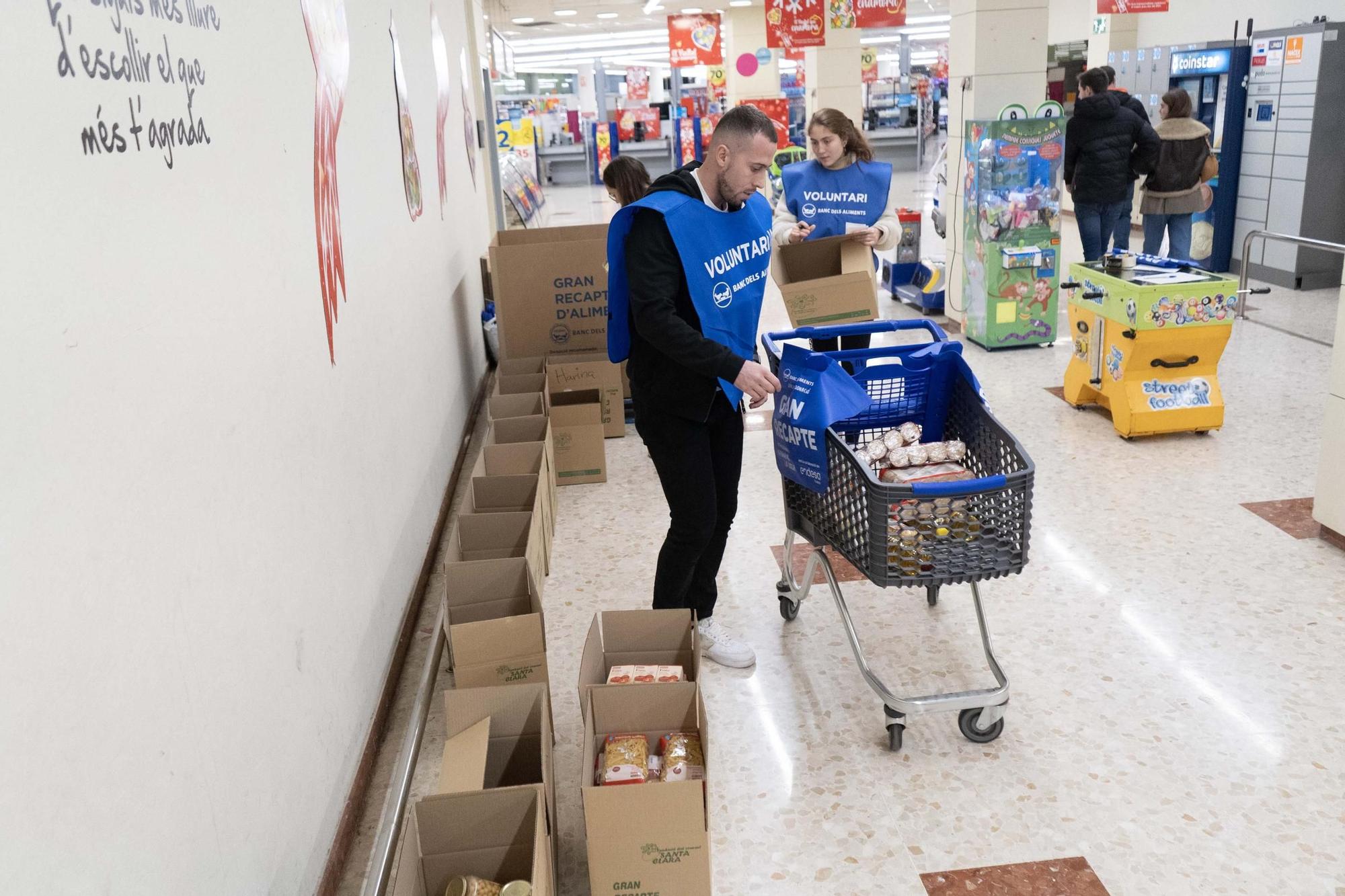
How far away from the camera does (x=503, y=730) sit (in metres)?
2.44

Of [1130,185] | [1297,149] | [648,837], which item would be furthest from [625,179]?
[1297,149]

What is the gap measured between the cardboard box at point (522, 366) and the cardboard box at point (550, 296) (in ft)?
0.94

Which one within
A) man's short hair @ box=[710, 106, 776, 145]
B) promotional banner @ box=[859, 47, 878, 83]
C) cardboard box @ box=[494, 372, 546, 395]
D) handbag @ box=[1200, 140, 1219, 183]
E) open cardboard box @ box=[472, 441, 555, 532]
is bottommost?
open cardboard box @ box=[472, 441, 555, 532]

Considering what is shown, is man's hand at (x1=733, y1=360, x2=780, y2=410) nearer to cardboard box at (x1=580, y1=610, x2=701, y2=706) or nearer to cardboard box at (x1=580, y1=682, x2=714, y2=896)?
cardboard box at (x1=580, y1=610, x2=701, y2=706)

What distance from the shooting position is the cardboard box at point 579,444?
4.80m

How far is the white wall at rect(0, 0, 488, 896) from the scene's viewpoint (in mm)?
1282

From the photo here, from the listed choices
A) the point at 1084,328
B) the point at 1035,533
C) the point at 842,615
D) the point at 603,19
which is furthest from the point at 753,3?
the point at 842,615

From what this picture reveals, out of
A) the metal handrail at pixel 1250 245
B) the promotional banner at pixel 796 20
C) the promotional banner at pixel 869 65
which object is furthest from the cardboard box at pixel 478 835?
the promotional banner at pixel 869 65

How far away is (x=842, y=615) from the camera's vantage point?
9.31ft

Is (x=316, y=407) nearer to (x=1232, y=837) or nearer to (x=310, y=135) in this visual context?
(x=310, y=135)

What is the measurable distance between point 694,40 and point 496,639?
645 inches

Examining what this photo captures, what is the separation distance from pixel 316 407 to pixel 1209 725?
245 centimetres

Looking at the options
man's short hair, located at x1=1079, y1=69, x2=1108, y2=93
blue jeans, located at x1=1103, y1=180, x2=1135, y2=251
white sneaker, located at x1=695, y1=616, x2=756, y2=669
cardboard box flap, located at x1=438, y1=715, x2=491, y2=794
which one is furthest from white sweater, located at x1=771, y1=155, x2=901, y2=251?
blue jeans, located at x1=1103, y1=180, x2=1135, y2=251

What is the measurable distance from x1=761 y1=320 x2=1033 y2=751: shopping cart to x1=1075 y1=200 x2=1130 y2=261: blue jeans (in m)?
4.54
